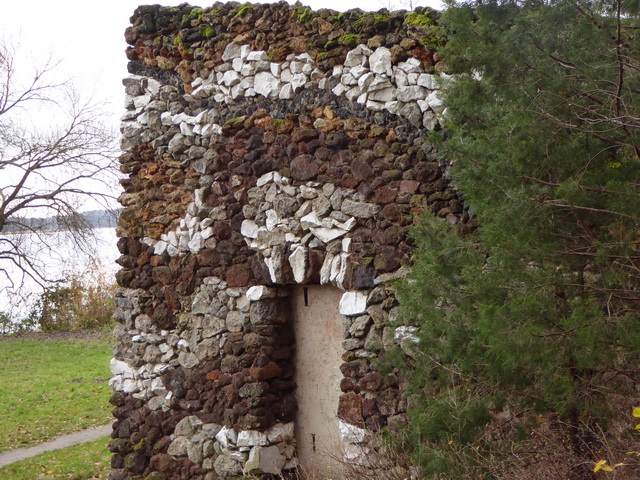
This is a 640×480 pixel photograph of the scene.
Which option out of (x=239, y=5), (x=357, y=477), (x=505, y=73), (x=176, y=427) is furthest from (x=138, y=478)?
(x=505, y=73)

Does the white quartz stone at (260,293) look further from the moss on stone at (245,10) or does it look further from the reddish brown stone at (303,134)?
the moss on stone at (245,10)

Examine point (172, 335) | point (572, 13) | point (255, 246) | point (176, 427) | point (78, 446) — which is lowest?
point (78, 446)

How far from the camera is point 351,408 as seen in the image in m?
6.02

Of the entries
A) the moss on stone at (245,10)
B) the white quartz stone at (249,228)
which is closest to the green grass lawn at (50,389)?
the white quartz stone at (249,228)

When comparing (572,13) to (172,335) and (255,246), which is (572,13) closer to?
(255,246)

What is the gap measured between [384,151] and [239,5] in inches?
85.2

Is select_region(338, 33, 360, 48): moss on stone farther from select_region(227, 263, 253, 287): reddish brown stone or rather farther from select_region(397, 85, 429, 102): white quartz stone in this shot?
select_region(227, 263, 253, 287): reddish brown stone

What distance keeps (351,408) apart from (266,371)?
0.96 meters

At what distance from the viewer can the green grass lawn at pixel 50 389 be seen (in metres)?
12.1

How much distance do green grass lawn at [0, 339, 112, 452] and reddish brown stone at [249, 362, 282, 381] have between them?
20.7 feet

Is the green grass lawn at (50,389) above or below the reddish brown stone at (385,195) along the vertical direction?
below

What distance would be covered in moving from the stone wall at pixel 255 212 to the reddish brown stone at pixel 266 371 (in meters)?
0.01

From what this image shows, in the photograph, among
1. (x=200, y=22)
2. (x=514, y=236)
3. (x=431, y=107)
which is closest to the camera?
(x=514, y=236)

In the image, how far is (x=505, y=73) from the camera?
4.27 m
